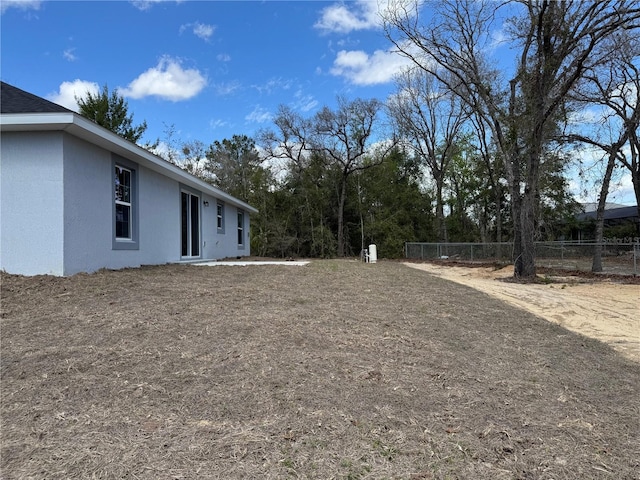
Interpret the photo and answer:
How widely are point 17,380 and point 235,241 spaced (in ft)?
47.5

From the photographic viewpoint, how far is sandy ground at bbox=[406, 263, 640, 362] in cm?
489

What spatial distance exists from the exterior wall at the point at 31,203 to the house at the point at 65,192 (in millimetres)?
14

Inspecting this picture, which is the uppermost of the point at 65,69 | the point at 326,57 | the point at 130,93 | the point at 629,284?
the point at 130,93

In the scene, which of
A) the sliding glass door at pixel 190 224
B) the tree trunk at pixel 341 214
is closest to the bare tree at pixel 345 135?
the tree trunk at pixel 341 214

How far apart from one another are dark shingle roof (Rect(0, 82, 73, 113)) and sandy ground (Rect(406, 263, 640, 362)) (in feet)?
26.7

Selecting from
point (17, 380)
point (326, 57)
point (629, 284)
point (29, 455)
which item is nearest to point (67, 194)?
point (17, 380)

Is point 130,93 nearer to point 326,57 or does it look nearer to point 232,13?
point 326,57

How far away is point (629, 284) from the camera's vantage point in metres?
10.7

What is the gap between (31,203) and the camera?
631cm

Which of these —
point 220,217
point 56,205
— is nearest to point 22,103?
point 56,205

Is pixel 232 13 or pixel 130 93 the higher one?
pixel 130 93

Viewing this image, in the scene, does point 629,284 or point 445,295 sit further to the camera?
point 629,284

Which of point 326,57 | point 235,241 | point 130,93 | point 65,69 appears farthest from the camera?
point 130,93

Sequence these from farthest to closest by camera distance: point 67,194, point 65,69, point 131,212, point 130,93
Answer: point 130,93 → point 65,69 → point 131,212 → point 67,194
